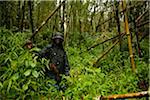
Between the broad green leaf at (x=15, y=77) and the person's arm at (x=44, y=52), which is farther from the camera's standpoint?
the person's arm at (x=44, y=52)

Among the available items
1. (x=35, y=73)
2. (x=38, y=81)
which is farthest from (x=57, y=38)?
(x=35, y=73)

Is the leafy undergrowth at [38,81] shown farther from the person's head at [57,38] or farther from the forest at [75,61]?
the person's head at [57,38]

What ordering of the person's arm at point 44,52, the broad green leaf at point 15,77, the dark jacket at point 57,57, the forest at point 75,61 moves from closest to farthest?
the broad green leaf at point 15,77 → the forest at point 75,61 → the person's arm at point 44,52 → the dark jacket at point 57,57

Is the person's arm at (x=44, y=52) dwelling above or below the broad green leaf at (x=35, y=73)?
above

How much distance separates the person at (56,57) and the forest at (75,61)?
8.8 inches

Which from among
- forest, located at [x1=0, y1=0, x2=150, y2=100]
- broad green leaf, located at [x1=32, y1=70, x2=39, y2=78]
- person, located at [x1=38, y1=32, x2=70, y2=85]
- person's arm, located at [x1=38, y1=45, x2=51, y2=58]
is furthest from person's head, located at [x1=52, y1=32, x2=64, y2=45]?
broad green leaf, located at [x1=32, y1=70, x2=39, y2=78]

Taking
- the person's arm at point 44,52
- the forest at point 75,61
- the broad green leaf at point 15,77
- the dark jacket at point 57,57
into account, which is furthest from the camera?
the dark jacket at point 57,57

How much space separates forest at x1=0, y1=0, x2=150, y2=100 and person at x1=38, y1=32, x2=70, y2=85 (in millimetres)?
224

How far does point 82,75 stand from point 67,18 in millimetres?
7461

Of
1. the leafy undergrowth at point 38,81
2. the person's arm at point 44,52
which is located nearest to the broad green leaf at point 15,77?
the leafy undergrowth at point 38,81

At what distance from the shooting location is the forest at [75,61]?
3496 mm

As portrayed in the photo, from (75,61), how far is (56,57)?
1.83m

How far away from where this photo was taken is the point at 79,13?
12148 millimetres

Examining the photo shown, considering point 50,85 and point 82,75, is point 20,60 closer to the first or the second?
point 50,85
